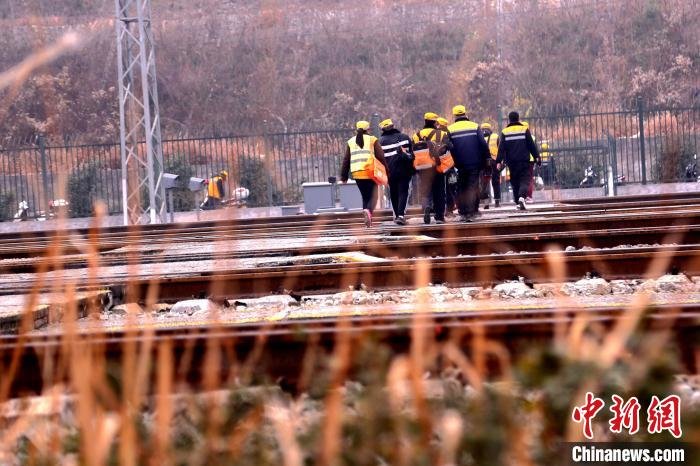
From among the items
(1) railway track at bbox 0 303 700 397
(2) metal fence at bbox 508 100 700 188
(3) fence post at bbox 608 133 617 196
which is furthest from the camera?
(2) metal fence at bbox 508 100 700 188

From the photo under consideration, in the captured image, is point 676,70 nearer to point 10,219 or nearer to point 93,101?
point 93,101

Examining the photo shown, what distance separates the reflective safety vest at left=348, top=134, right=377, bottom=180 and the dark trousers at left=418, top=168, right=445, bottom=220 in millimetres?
793

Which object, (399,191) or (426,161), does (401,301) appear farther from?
(399,191)

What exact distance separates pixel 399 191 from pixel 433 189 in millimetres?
491

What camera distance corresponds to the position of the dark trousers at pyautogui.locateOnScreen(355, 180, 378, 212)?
16.5 meters

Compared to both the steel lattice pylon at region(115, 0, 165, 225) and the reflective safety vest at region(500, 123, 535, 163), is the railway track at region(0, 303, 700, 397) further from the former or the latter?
the steel lattice pylon at region(115, 0, 165, 225)

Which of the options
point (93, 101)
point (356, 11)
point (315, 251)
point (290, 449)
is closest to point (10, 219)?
point (315, 251)

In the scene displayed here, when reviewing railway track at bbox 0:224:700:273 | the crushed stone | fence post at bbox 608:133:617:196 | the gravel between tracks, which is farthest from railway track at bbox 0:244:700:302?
fence post at bbox 608:133:617:196

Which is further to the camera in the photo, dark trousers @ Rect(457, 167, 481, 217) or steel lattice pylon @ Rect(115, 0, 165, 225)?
steel lattice pylon @ Rect(115, 0, 165, 225)

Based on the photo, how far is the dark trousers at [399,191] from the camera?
1666cm

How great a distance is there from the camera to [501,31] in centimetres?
5562

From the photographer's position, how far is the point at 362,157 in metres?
16.2

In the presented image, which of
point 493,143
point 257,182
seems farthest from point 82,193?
point 493,143

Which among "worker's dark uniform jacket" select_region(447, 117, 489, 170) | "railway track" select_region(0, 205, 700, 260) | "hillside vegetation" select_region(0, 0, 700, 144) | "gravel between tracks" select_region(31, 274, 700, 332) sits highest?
"hillside vegetation" select_region(0, 0, 700, 144)
